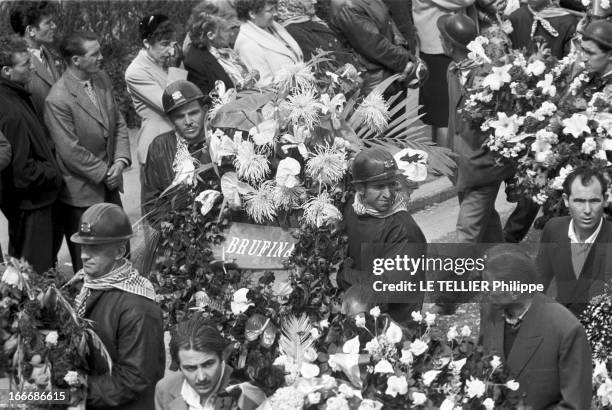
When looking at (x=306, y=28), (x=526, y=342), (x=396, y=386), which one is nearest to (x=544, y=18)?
(x=306, y=28)

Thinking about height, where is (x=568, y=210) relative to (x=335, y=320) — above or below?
below

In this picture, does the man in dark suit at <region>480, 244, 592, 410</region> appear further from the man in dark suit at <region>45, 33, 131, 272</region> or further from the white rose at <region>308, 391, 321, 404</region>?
the man in dark suit at <region>45, 33, 131, 272</region>

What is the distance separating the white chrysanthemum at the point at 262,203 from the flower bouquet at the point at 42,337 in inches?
62.7

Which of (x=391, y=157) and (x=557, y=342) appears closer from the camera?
(x=557, y=342)

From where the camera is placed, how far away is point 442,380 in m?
6.08

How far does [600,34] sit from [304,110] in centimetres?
243

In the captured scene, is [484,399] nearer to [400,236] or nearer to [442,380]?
[442,380]

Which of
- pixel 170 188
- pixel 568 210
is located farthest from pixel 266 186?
pixel 568 210

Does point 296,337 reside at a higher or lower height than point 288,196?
lower

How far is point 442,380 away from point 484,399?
0.64ft

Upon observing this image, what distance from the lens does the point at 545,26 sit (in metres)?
11.1

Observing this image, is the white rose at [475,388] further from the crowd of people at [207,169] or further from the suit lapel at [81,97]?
the suit lapel at [81,97]

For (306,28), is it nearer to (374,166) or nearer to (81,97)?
(81,97)

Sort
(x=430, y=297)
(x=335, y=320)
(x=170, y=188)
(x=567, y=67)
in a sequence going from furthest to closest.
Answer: (x=567, y=67) → (x=170, y=188) → (x=430, y=297) → (x=335, y=320)
